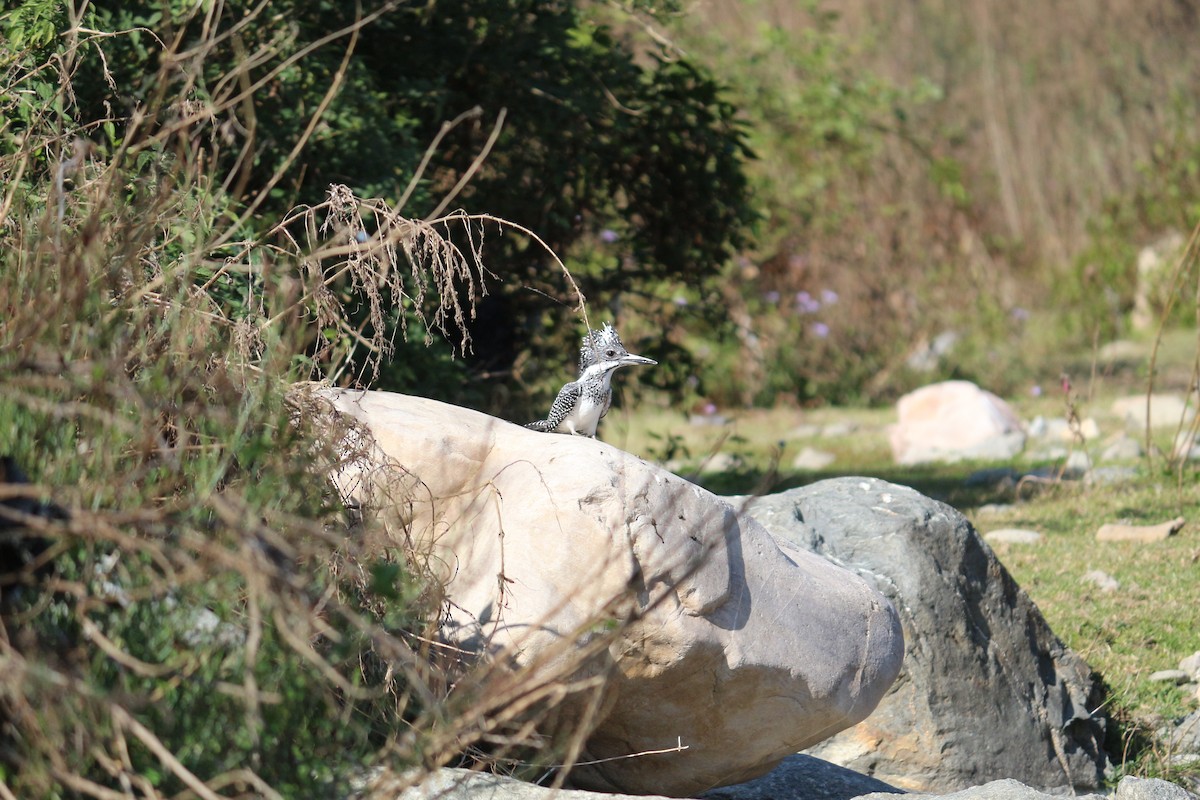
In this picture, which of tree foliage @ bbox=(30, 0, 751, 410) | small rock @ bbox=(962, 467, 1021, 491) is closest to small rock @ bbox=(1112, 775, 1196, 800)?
tree foliage @ bbox=(30, 0, 751, 410)

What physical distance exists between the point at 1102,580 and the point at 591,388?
242 centimetres

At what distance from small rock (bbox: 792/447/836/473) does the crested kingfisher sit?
142 inches

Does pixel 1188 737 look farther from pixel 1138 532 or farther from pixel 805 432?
pixel 805 432

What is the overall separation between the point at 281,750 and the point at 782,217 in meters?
9.92

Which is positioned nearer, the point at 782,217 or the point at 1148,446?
the point at 1148,446

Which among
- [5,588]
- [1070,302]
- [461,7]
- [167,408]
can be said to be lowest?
[5,588]

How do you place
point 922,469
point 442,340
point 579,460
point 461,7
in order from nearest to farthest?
1. point 579,460
2. point 442,340
3. point 461,7
4. point 922,469

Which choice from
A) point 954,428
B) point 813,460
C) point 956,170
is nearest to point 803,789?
point 813,460

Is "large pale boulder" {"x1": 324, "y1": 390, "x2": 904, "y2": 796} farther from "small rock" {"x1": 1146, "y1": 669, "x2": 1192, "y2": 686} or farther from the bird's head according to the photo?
"small rock" {"x1": 1146, "y1": 669, "x2": 1192, "y2": 686}

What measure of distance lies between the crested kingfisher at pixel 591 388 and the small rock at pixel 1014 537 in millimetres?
2261

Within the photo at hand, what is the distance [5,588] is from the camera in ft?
8.65

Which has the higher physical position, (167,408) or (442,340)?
(442,340)

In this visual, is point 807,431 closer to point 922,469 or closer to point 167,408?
point 922,469

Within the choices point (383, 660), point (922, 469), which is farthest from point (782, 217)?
point (383, 660)
